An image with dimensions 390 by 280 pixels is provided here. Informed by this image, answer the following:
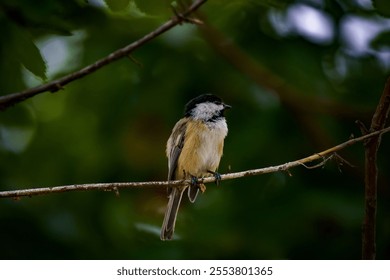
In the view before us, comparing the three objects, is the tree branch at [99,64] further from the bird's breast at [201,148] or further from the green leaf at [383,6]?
the bird's breast at [201,148]

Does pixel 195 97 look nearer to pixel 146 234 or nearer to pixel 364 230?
pixel 146 234

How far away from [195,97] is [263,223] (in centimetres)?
74

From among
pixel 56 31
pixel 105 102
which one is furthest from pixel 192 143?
pixel 56 31

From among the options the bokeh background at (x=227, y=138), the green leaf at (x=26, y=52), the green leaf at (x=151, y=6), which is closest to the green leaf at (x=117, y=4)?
the green leaf at (x=151, y=6)

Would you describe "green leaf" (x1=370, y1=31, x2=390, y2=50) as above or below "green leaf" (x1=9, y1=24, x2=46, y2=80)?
above

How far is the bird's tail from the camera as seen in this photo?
9.43ft

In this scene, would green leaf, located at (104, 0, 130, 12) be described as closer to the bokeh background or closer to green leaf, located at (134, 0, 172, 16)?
green leaf, located at (134, 0, 172, 16)

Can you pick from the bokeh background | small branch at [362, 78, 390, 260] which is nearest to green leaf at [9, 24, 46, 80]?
the bokeh background

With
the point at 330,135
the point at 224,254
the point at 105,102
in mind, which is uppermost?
the point at 105,102

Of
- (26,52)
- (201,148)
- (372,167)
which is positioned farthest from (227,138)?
(26,52)

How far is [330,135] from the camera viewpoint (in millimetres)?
2949

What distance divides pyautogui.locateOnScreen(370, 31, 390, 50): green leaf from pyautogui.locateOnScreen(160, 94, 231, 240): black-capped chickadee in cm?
82

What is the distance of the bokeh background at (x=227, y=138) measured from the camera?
2.83 metres

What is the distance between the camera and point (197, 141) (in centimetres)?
330
